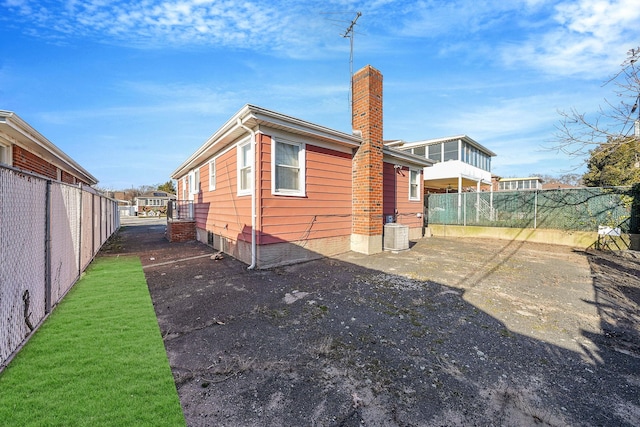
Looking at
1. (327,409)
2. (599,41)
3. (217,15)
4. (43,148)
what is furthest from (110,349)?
(599,41)

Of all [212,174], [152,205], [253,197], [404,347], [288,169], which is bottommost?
[404,347]

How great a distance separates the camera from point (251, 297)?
14.0ft

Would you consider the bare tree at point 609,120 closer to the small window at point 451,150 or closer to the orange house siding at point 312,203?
the orange house siding at point 312,203

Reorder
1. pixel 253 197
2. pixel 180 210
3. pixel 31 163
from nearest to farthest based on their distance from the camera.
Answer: pixel 253 197 < pixel 31 163 < pixel 180 210

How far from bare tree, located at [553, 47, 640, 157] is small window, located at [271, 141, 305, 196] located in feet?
20.5

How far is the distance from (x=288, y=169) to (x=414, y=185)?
257 inches

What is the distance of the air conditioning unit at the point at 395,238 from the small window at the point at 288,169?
3.08 m

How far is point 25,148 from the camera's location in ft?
25.0

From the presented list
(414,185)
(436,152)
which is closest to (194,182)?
(414,185)

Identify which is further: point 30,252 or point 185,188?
point 185,188

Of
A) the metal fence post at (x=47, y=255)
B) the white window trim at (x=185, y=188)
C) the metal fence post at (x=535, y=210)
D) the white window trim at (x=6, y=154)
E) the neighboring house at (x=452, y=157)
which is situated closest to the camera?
the metal fence post at (x=47, y=255)

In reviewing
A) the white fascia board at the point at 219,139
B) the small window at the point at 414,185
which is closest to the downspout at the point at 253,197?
the white fascia board at the point at 219,139

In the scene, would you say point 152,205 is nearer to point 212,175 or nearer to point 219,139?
point 212,175

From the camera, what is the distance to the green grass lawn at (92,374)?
1.77 meters
